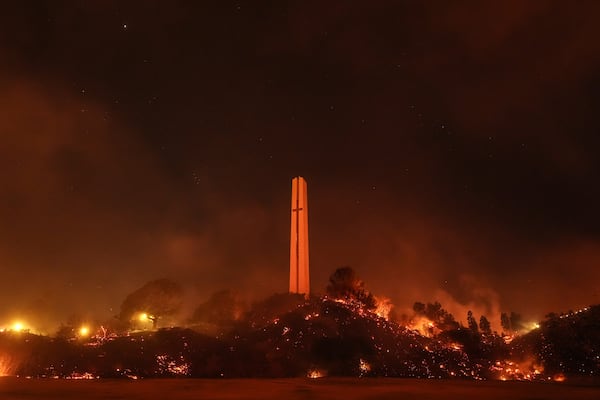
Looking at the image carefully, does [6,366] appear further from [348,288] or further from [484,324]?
[484,324]

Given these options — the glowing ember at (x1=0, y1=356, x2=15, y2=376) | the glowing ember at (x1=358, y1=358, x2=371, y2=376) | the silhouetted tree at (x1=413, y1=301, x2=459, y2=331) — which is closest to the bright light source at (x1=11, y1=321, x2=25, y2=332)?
the glowing ember at (x1=0, y1=356, x2=15, y2=376)

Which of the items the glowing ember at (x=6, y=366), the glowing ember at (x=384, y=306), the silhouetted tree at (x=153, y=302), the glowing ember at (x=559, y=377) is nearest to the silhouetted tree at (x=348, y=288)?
the glowing ember at (x=384, y=306)

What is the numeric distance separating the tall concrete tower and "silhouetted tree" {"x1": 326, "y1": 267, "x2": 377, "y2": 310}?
Result: 9.19 metres

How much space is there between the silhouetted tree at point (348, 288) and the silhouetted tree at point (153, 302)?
21.4 m

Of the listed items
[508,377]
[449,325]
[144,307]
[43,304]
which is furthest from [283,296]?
[43,304]

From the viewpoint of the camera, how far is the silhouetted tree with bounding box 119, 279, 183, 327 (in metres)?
54.8

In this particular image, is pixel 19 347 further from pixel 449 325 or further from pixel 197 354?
pixel 449 325

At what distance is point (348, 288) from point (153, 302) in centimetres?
2639

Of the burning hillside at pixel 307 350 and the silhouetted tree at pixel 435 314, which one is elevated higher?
the silhouetted tree at pixel 435 314

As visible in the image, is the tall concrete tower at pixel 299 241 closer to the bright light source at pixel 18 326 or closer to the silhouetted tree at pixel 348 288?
the silhouetted tree at pixel 348 288

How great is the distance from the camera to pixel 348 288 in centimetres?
5825

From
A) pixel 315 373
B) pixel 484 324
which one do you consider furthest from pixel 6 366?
pixel 484 324

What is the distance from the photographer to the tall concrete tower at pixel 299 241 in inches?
1964

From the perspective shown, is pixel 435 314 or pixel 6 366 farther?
pixel 435 314
